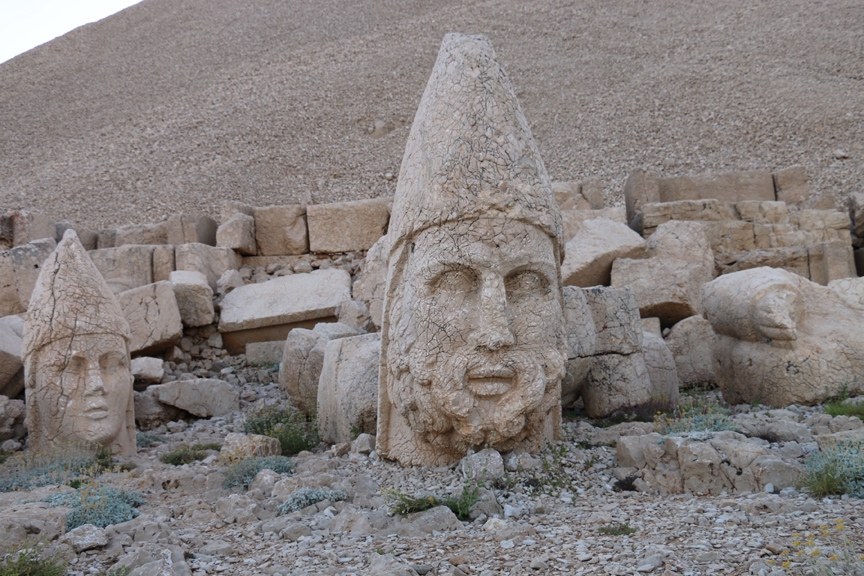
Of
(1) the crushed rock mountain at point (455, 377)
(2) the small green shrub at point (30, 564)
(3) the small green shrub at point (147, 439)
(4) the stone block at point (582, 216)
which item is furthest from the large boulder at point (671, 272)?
(2) the small green shrub at point (30, 564)

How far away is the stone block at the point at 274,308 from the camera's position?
1023cm

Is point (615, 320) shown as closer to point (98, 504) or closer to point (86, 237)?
point (98, 504)

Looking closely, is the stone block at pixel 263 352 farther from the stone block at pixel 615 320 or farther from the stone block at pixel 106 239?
the stone block at pixel 615 320

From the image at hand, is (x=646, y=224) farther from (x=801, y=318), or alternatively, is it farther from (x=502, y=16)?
(x=502, y=16)

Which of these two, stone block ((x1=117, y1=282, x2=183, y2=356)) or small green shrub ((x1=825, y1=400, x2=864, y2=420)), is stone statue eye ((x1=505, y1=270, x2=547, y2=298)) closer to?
small green shrub ((x1=825, y1=400, x2=864, y2=420))

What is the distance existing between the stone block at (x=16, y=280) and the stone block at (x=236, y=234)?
8.41 feet

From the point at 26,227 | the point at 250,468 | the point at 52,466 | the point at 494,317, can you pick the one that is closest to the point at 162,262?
the point at 26,227

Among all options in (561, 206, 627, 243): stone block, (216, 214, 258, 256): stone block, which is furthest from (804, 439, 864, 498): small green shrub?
(216, 214, 258, 256): stone block

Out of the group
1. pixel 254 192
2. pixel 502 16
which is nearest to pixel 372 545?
pixel 254 192

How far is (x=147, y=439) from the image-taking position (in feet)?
23.0

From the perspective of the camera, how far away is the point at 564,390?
21.0 ft

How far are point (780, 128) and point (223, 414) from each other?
18.0 meters

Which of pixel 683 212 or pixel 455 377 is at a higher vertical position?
pixel 683 212

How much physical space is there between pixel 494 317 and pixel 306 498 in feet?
4.54
